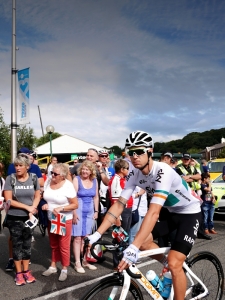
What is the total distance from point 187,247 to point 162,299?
0.57 metres

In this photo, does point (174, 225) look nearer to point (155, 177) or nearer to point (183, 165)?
point (155, 177)

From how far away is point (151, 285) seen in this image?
10.5 ft

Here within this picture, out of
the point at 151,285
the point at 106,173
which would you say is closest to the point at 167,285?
the point at 151,285

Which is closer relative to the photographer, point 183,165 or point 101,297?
point 101,297

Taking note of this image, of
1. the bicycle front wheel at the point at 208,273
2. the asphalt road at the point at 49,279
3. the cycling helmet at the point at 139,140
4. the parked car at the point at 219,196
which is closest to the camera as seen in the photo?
the cycling helmet at the point at 139,140

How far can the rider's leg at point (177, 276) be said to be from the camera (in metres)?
3.33

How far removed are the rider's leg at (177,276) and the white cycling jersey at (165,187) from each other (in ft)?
1.83

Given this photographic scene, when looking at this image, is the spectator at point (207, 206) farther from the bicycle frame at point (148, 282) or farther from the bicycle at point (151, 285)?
the bicycle frame at point (148, 282)

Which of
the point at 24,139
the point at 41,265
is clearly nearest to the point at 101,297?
the point at 41,265

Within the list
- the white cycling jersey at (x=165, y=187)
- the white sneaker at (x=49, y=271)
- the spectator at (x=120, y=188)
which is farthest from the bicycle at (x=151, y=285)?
the white sneaker at (x=49, y=271)

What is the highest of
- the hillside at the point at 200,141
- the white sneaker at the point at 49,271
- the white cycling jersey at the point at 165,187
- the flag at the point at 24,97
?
the hillside at the point at 200,141

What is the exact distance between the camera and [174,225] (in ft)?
12.4

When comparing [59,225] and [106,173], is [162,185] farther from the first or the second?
[106,173]

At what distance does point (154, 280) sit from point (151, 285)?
3.8 inches
